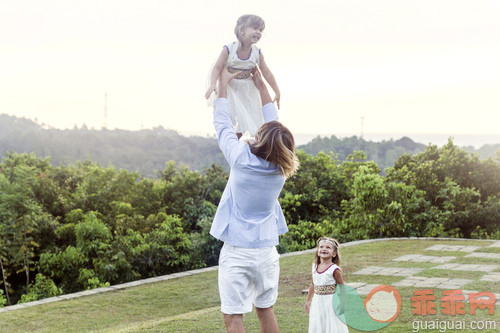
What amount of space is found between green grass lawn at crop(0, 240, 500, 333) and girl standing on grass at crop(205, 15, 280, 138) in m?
2.32

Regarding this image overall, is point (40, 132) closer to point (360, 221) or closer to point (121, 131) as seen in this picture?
point (121, 131)

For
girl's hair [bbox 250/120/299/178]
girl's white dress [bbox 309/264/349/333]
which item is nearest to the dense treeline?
girl's white dress [bbox 309/264/349/333]

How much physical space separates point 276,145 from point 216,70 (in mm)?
552

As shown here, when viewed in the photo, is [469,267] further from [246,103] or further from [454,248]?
[246,103]

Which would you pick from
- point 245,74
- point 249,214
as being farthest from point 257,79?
point 249,214

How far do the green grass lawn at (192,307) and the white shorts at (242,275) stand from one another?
209cm

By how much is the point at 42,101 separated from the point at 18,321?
77.7 ft

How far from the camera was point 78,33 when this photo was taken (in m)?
19.0

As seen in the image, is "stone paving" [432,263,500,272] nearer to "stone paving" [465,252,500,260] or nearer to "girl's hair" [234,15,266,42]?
"stone paving" [465,252,500,260]

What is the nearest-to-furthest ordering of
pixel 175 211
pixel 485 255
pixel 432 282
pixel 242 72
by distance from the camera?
pixel 242 72 → pixel 432 282 → pixel 485 255 → pixel 175 211

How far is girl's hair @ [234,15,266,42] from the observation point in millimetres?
3275

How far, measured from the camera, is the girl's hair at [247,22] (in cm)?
328

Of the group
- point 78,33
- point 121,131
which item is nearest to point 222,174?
point 78,33

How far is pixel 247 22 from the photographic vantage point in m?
3.28
